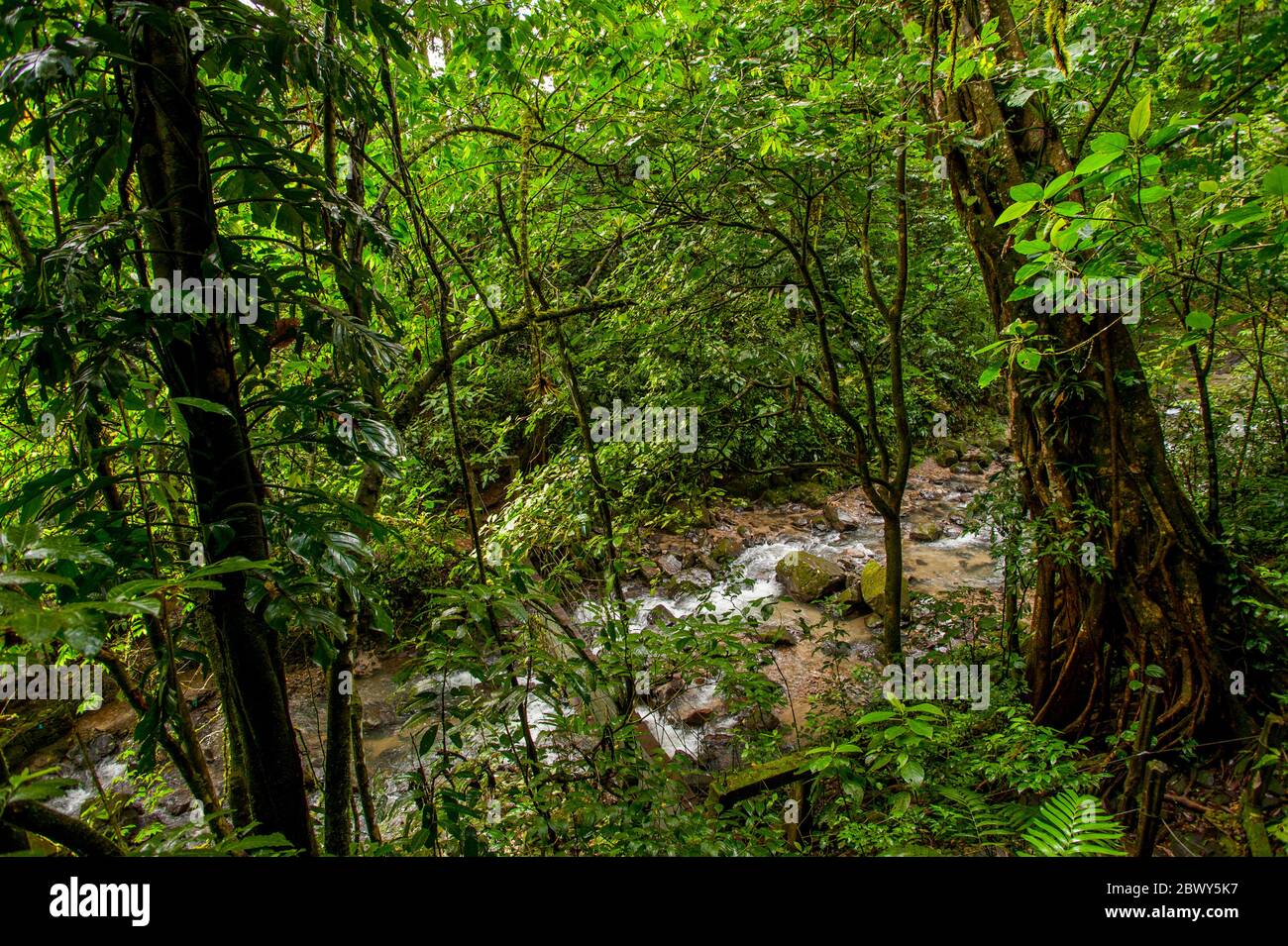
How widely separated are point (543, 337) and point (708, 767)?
3957 millimetres

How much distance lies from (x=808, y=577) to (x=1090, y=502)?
4.14m

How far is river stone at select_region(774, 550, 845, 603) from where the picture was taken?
7434 mm

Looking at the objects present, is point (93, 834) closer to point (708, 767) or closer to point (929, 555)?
point (708, 767)

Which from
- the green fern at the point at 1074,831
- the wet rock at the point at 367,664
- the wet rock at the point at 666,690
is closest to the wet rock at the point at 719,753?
the wet rock at the point at 666,690

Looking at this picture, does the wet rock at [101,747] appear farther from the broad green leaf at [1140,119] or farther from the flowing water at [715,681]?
the broad green leaf at [1140,119]

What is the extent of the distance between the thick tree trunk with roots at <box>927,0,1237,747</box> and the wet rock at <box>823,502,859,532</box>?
5.48 meters

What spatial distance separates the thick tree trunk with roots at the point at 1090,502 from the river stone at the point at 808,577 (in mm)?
3385

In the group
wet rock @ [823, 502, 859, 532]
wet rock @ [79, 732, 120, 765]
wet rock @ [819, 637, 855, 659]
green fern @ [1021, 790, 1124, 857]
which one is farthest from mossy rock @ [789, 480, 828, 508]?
wet rock @ [79, 732, 120, 765]

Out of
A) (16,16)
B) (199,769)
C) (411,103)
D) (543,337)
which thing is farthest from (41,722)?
(16,16)

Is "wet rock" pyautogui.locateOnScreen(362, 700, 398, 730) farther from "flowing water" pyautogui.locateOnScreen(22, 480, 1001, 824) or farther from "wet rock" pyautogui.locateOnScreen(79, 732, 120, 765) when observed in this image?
"wet rock" pyautogui.locateOnScreen(79, 732, 120, 765)

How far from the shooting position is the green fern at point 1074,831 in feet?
5.49

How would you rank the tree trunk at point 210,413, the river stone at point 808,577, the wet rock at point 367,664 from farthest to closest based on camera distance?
the river stone at point 808,577 → the wet rock at point 367,664 → the tree trunk at point 210,413

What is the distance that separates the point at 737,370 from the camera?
4328 mm
